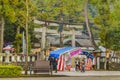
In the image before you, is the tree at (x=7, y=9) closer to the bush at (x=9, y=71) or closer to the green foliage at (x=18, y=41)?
the green foliage at (x=18, y=41)

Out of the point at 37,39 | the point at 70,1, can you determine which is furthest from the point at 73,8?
the point at 37,39

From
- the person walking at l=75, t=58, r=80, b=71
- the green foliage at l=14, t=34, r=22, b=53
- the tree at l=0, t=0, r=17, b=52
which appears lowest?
the person walking at l=75, t=58, r=80, b=71

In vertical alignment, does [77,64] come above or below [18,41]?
below

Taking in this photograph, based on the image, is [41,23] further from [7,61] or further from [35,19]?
[7,61]

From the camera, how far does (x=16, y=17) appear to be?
3716cm

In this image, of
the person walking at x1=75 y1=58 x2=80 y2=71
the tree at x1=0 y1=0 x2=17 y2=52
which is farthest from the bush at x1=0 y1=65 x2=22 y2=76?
the person walking at x1=75 y1=58 x2=80 y2=71

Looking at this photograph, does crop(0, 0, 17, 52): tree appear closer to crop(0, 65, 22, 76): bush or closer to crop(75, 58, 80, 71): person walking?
crop(75, 58, 80, 71): person walking

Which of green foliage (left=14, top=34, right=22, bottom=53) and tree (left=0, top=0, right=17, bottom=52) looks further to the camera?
green foliage (left=14, top=34, right=22, bottom=53)

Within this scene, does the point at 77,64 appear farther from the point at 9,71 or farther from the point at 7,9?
the point at 9,71

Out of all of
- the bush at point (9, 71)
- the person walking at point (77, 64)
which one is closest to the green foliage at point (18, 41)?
the person walking at point (77, 64)

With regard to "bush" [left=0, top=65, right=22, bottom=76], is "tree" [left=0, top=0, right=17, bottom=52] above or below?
above

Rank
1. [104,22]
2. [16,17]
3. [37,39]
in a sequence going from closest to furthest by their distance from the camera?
[16,17]
[104,22]
[37,39]

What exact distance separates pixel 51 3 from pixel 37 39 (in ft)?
55.0

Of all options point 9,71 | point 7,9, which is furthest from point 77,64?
point 9,71
